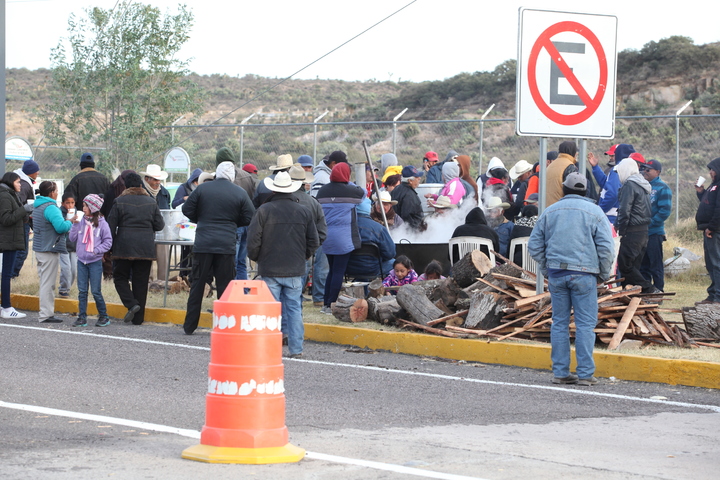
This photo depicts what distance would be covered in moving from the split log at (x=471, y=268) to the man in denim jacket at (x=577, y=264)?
300cm

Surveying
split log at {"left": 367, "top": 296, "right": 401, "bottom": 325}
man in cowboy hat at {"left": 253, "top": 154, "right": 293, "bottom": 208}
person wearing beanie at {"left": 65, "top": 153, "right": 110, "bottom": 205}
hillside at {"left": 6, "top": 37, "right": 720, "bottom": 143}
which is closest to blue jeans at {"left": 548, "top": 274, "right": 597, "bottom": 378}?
split log at {"left": 367, "top": 296, "right": 401, "bottom": 325}

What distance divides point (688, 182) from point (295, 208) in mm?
22991

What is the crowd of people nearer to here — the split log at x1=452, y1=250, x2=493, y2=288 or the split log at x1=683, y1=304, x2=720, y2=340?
the split log at x1=452, y1=250, x2=493, y2=288

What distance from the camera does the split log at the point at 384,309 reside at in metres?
12.3

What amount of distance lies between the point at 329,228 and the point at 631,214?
3966 millimetres

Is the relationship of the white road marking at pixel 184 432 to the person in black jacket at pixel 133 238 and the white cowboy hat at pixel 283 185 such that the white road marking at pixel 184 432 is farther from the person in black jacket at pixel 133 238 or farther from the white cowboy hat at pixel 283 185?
the person in black jacket at pixel 133 238

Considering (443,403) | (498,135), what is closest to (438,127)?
(498,135)

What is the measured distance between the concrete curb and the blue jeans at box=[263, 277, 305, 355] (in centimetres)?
124

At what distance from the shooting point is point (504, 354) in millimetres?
10461

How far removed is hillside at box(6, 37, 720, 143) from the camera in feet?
150

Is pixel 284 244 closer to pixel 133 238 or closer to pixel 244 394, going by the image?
pixel 133 238

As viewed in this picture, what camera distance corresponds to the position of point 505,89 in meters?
53.1

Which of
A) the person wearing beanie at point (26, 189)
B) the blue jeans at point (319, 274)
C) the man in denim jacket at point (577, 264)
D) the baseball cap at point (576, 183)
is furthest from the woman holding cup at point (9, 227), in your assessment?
the baseball cap at point (576, 183)

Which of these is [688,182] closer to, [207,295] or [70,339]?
[207,295]
